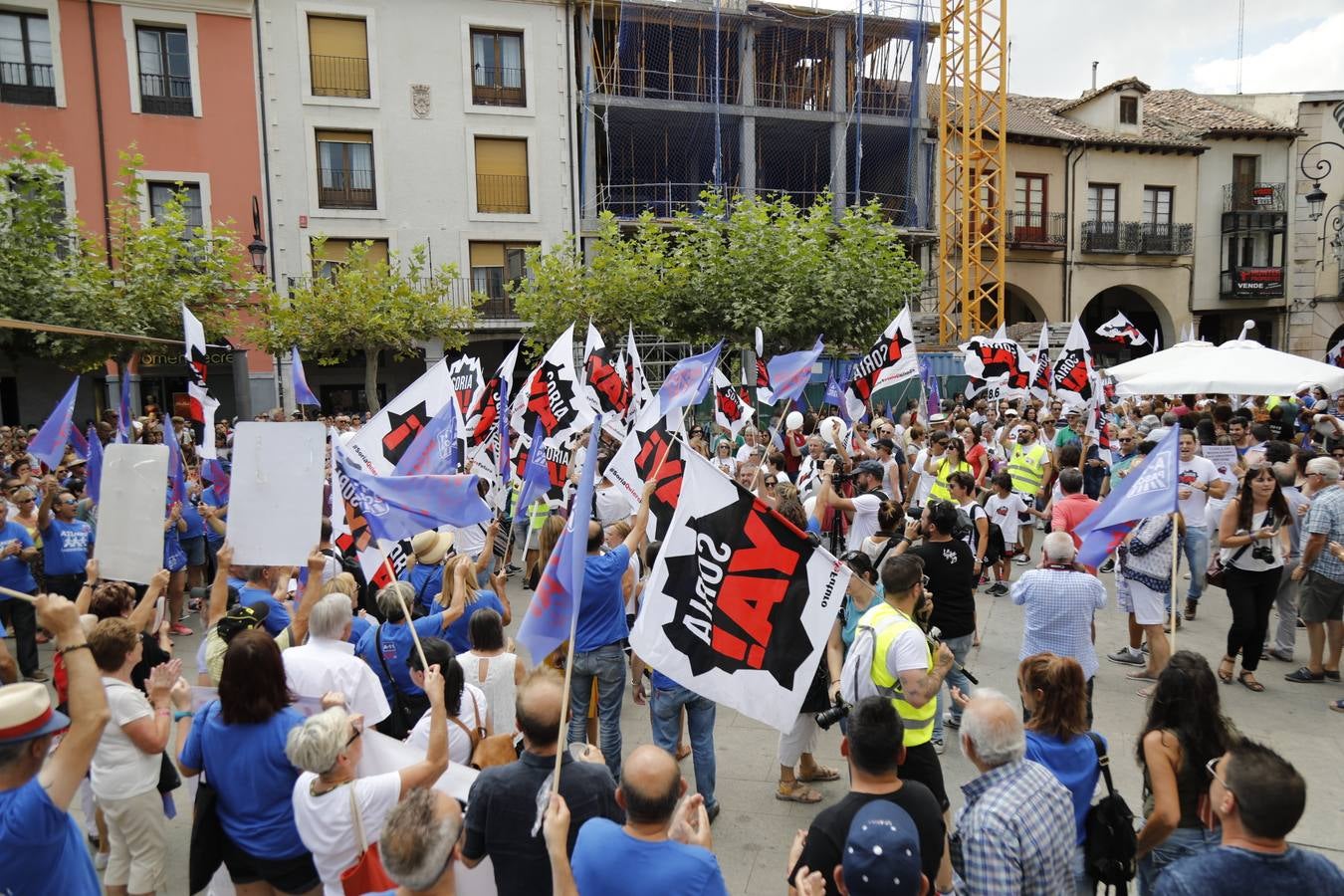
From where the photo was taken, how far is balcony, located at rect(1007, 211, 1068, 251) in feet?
99.1

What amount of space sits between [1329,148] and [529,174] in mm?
28390

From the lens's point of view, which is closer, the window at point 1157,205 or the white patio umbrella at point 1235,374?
the white patio umbrella at point 1235,374

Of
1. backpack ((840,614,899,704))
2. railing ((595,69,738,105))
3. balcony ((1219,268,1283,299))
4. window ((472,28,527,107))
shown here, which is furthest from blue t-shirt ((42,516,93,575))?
balcony ((1219,268,1283,299))

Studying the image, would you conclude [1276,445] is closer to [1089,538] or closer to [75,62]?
[1089,538]

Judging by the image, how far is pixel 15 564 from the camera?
7.19 meters

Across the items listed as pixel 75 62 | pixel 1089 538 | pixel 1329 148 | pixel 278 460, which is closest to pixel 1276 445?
pixel 1089 538

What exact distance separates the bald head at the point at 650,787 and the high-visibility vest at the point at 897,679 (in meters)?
1.84

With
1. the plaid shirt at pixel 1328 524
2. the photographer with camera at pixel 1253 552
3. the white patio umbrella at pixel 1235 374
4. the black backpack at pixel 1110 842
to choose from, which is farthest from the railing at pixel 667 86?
the black backpack at pixel 1110 842

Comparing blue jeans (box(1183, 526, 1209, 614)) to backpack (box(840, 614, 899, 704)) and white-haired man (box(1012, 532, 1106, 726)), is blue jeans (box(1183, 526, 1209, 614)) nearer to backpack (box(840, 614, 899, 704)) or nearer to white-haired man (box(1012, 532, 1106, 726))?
white-haired man (box(1012, 532, 1106, 726))

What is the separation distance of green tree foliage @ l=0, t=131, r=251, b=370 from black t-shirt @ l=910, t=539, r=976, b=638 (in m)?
14.4

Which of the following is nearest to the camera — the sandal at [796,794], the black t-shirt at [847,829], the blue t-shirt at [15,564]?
the black t-shirt at [847,829]

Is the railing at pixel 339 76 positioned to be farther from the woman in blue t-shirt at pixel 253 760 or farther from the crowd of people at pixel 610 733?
the woman in blue t-shirt at pixel 253 760

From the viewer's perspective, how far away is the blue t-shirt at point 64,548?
756cm

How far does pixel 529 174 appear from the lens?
26578 millimetres
